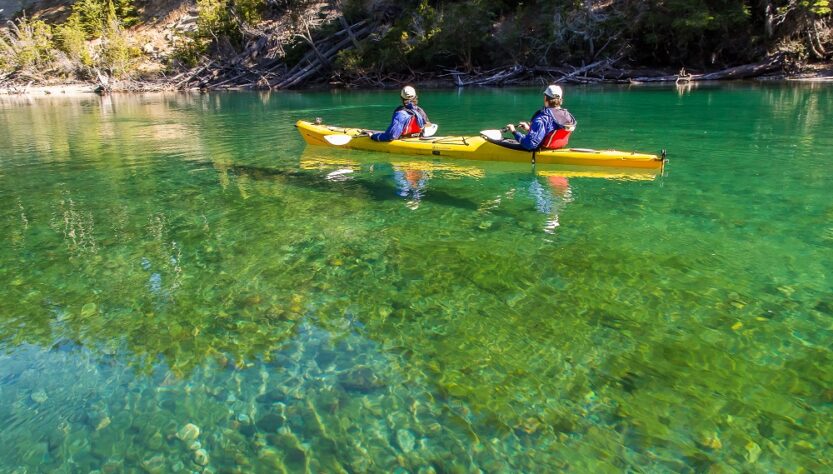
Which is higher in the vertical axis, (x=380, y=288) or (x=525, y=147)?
(x=525, y=147)

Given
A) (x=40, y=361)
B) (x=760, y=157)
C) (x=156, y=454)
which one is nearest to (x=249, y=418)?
(x=156, y=454)

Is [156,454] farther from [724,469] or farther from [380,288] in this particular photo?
[724,469]

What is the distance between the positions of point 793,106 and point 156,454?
72.9 ft

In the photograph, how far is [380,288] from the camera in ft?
19.4

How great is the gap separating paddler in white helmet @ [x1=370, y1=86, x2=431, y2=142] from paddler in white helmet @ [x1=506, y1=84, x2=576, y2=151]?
2.29 meters

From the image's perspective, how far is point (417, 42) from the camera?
3853 cm

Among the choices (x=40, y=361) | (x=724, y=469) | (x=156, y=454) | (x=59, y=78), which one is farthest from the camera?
(x=59, y=78)

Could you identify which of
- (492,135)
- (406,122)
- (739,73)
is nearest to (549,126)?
(492,135)

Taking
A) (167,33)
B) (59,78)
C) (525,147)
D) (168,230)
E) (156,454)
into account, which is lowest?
(156,454)

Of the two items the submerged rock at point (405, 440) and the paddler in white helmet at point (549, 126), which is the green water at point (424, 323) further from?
the paddler in white helmet at point (549, 126)

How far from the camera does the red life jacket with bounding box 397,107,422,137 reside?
38.3 ft

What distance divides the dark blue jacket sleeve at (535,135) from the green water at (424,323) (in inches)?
25.3

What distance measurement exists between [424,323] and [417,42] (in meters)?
36.1

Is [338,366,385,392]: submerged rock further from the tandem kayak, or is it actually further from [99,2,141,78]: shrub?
[99,2,141,78]: shrub
